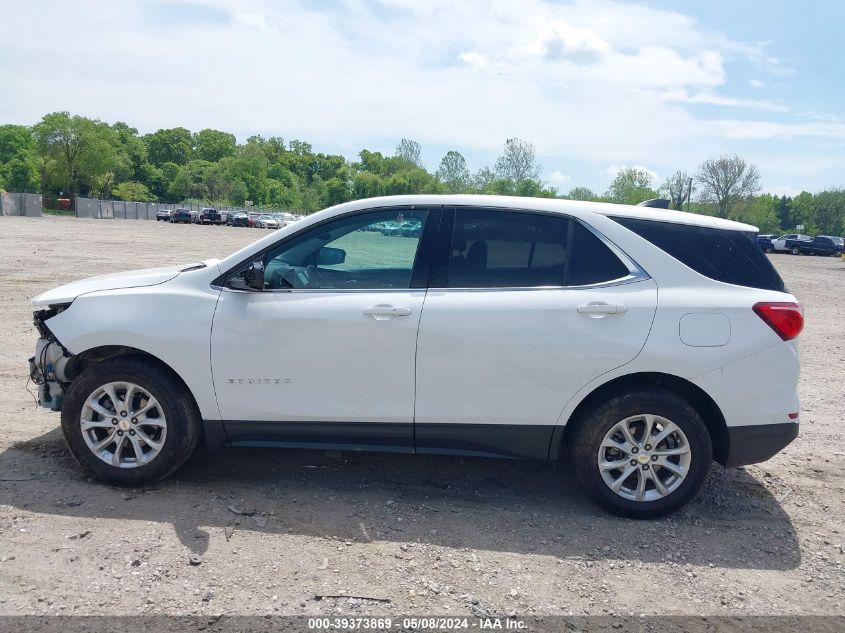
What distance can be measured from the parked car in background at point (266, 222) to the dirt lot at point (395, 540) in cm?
6773

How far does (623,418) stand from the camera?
4.01 m

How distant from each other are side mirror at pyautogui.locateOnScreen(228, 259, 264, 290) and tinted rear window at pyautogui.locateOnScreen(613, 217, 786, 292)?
2.24 m

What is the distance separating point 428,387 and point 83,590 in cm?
205

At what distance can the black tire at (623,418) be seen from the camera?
3.99m

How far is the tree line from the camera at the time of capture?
76.0m

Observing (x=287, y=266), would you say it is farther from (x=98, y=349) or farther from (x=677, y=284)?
(x=677, y=284)

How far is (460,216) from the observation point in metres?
4.30

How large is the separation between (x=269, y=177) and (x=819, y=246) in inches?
4317

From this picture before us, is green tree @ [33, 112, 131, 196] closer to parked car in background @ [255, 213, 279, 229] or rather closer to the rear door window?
parked car in background @ [255, 213, 279, 229]

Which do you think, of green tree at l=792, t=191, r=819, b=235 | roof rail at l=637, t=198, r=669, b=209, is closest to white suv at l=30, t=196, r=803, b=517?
roof rail at l=637, t=198, r=669, b=209

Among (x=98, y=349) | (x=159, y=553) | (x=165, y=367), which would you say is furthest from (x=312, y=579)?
(x=98, y=349)

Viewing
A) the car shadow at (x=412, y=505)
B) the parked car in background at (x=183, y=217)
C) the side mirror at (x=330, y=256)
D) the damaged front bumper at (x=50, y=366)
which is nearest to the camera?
the car shadow at (x=412, y=505)

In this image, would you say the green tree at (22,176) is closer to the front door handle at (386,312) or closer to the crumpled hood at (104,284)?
the crumpled hood at (104,284)

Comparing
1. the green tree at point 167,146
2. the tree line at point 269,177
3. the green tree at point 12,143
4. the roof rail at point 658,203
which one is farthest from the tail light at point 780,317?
the green tree at point 167,146
